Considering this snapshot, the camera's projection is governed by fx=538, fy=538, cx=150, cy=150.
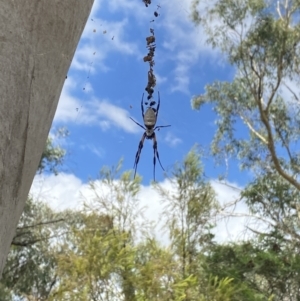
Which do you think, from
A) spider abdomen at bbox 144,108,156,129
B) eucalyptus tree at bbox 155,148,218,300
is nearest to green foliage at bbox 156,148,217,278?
eucalyptus tree at bbox 155,148,218,300

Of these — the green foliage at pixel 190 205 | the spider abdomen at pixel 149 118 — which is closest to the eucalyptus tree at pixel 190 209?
the green foliage at pixel 190 205

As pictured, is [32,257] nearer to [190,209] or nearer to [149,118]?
[190,209]

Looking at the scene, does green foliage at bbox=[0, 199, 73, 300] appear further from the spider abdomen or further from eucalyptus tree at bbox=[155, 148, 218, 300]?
the spider abdomen

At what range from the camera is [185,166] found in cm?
526

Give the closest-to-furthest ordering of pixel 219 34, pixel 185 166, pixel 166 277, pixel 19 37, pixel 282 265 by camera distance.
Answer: pixel 19 37 < pixel 166 277 < pixel 185 166 < pixel 282 265 < pixel 219 34

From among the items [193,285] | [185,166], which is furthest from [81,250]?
[185,166]

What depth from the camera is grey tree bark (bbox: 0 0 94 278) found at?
487 mm

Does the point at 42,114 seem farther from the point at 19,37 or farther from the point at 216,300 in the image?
the point at 216,300

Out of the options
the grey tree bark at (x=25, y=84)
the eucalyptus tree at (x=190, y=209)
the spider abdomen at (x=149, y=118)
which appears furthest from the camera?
the eucalyptus tree at (x=190, y=209)

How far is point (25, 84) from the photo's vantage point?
19.7 inches

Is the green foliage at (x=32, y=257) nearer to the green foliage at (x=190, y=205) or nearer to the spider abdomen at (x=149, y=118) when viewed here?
the green foliage at (x=190, y=205)

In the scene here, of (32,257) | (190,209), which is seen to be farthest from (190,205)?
(32,257)

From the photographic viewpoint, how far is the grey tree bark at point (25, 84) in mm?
487

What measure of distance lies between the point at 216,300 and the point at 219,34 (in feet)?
11.9
